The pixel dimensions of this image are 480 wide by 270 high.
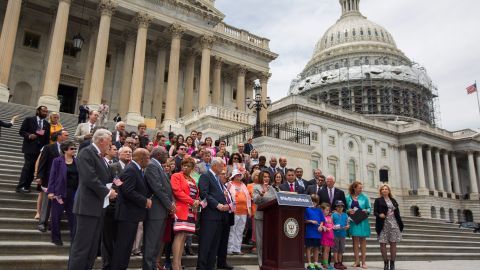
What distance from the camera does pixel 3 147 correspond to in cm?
1347

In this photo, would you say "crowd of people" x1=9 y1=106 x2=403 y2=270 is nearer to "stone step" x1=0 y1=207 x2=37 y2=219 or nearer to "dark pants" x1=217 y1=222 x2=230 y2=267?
"dark pants" x1=217 y1=222 x2=230 y2=267

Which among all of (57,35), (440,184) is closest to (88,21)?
(57,35)

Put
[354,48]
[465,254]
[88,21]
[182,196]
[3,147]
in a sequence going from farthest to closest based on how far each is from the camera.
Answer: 1. [354,48]
2. [88,21]
3. [465,254]
4. [3,147]
5. [182,196]

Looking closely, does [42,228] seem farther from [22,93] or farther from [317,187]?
[22,93]

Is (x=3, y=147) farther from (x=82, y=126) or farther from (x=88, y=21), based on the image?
(x=88, y=21)

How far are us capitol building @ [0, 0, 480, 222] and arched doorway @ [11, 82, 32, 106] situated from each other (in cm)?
7

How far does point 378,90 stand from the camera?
73.8m

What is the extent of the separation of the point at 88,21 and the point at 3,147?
2071 cm

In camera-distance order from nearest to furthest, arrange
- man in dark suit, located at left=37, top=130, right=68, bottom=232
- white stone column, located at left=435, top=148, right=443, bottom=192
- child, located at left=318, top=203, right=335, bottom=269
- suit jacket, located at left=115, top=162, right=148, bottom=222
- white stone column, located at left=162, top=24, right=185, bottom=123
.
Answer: suit jacket, located at left=115, top=162, right=148, bottom=222
man in dark suit, located at left=37, top=130, right=68, bottom=232
child, located at left=318, top=203, right=335, bottom=269
white stone column, located at left=162, top=24, right=185, bottom=123
white stone column, located at left=435, top=148, right=443, bottom=192

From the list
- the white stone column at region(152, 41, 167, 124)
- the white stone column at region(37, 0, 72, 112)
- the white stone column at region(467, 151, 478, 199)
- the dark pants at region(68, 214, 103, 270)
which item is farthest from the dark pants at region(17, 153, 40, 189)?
the white stone column at region(467, 151, 478, 199)

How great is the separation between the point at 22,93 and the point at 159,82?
1062 centimetres

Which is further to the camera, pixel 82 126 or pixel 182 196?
pixel 82 126

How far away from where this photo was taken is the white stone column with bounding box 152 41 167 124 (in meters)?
32.9

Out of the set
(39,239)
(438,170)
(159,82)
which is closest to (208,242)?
(39,239)
